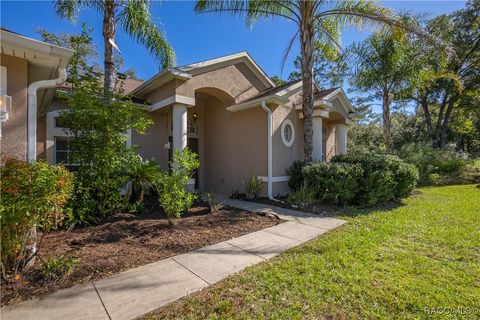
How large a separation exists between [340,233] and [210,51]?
34.3 feet

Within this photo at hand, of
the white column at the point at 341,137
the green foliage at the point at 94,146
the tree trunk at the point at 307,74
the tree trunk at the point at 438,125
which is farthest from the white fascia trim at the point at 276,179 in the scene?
the tree trunk at the point at 438,125

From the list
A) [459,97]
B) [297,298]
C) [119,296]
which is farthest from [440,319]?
[459,97]

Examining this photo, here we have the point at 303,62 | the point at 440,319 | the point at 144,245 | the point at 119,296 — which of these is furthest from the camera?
the point at 303,62

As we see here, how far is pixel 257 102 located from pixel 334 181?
416 cm

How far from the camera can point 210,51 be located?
1222 cm

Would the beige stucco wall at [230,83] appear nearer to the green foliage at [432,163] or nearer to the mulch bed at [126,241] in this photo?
the mulch bed at [126,241]

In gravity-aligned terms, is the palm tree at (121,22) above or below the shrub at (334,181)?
above

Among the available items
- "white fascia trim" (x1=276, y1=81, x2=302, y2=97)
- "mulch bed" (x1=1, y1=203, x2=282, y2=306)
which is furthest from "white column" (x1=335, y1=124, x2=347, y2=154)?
"mulch bed" (x1=1, y1=203, x2=282, y2=306)

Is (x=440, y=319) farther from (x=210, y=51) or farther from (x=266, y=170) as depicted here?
(x=210, y=51)

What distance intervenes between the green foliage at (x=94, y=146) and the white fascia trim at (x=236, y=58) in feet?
11.2

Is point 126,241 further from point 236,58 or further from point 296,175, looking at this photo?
point 236,58

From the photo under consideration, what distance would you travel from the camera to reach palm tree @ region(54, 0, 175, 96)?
8.49 metres

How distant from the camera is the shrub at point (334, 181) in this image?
27.1 ft

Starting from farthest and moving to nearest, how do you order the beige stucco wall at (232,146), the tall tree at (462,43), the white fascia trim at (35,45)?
the tall tree at (462,43)
the beige stucco wall at (232,146)
the white fascia trim at (35,45)
